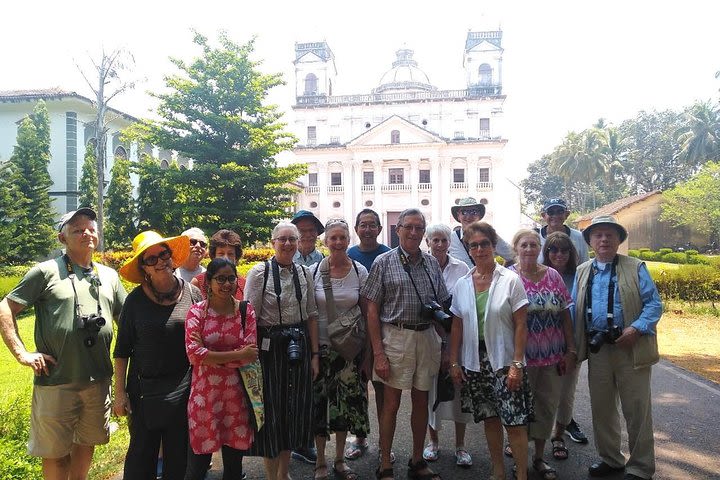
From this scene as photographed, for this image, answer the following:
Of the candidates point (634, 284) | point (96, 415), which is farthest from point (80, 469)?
point (634, 284)

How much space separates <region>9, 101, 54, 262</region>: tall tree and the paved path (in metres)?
18.1

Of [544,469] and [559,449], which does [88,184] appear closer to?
[559,449]

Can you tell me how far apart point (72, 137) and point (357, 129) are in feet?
90.1

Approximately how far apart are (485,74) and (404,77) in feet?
30.6

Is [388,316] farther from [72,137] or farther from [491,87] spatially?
[491,87]

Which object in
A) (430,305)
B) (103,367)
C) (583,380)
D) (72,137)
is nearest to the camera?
(103,367)

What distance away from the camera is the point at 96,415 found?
307 centimetres

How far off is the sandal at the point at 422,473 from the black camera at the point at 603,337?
1509mm

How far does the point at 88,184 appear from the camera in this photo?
73.8 ft

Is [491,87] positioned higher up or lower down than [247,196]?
higher up

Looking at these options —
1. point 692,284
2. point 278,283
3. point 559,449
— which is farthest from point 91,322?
point 692,284

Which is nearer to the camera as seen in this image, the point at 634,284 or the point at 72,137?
the point at 634,284

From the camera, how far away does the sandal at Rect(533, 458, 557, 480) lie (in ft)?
11.6

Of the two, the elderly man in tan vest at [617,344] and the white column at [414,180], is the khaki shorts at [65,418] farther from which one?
the white column at [414,180]
